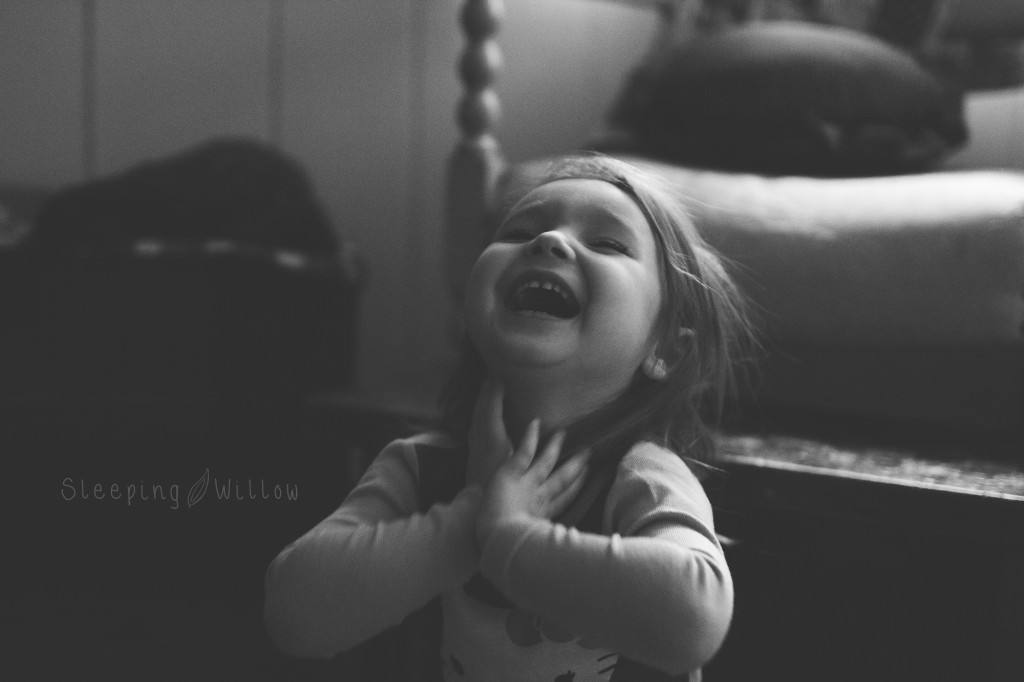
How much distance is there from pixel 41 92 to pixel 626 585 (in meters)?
1.37

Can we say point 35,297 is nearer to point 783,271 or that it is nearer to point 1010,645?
point 783,271

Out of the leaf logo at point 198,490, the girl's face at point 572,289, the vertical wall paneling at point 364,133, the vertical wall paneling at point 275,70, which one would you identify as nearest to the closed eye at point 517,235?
the girl's face at point 572,289

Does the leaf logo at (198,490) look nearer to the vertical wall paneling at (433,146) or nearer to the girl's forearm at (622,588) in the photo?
the girl's forearm at (622,588)

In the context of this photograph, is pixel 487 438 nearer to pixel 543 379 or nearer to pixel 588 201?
pixel 543 379

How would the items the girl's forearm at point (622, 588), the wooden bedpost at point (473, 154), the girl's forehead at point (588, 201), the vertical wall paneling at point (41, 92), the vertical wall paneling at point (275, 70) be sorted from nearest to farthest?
the girl's forearm at point (622, 588) → the girl's forehead at point (588, 201) → the wooden bedpost at point (473, 154) → the vertical wall paneling at point (41, 92) → the vertical wall paneling at point (275, 70)

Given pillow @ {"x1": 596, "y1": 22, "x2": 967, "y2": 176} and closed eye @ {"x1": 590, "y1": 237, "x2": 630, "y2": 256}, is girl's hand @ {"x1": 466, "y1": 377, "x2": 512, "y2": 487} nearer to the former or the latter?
closed eye @ {"x1": 590, "y1": 237, "x2": 630, "y2": 256}

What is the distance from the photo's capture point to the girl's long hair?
0.52 m

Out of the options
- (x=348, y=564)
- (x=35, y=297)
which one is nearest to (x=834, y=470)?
(x=348, y=564)

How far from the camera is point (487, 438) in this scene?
0.50 m

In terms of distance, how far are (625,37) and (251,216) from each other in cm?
108

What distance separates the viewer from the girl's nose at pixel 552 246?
0.48m

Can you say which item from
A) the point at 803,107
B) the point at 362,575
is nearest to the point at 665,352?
the point at 362,575

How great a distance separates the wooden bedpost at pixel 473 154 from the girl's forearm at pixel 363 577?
699 millimetres

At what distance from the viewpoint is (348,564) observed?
0.45 meters
